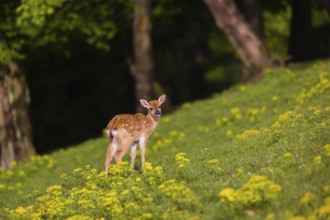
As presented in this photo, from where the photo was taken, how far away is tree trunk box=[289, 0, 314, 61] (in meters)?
40.1

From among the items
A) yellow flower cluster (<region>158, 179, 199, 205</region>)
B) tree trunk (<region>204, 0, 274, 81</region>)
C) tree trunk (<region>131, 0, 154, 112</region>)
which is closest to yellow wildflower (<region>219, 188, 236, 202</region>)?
yellow flower cluster (<region>158, 179, 199, 205</region>)

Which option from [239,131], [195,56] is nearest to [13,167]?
[239,131]

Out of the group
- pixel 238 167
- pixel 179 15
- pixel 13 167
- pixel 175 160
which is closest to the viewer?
pixel 238 167

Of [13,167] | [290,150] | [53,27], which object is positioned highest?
[53,27]

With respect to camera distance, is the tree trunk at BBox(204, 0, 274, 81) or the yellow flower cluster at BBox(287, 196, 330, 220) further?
the tree trunk at BBox(204, 0, 274, 81)

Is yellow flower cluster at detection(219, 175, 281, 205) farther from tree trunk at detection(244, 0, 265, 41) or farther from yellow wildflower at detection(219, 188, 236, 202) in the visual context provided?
tree trunk at detection(244, 0, 265, 41)

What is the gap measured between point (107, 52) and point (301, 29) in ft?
36.7

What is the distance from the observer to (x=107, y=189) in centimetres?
1670

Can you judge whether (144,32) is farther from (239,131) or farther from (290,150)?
(290,150)

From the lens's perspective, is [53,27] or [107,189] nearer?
[107,189]

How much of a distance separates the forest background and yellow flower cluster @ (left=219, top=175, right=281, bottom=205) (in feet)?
51.8

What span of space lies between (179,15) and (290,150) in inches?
1119

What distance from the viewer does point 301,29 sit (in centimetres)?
4028

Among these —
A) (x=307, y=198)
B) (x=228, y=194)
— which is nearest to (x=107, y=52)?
(x=228, y=194)
